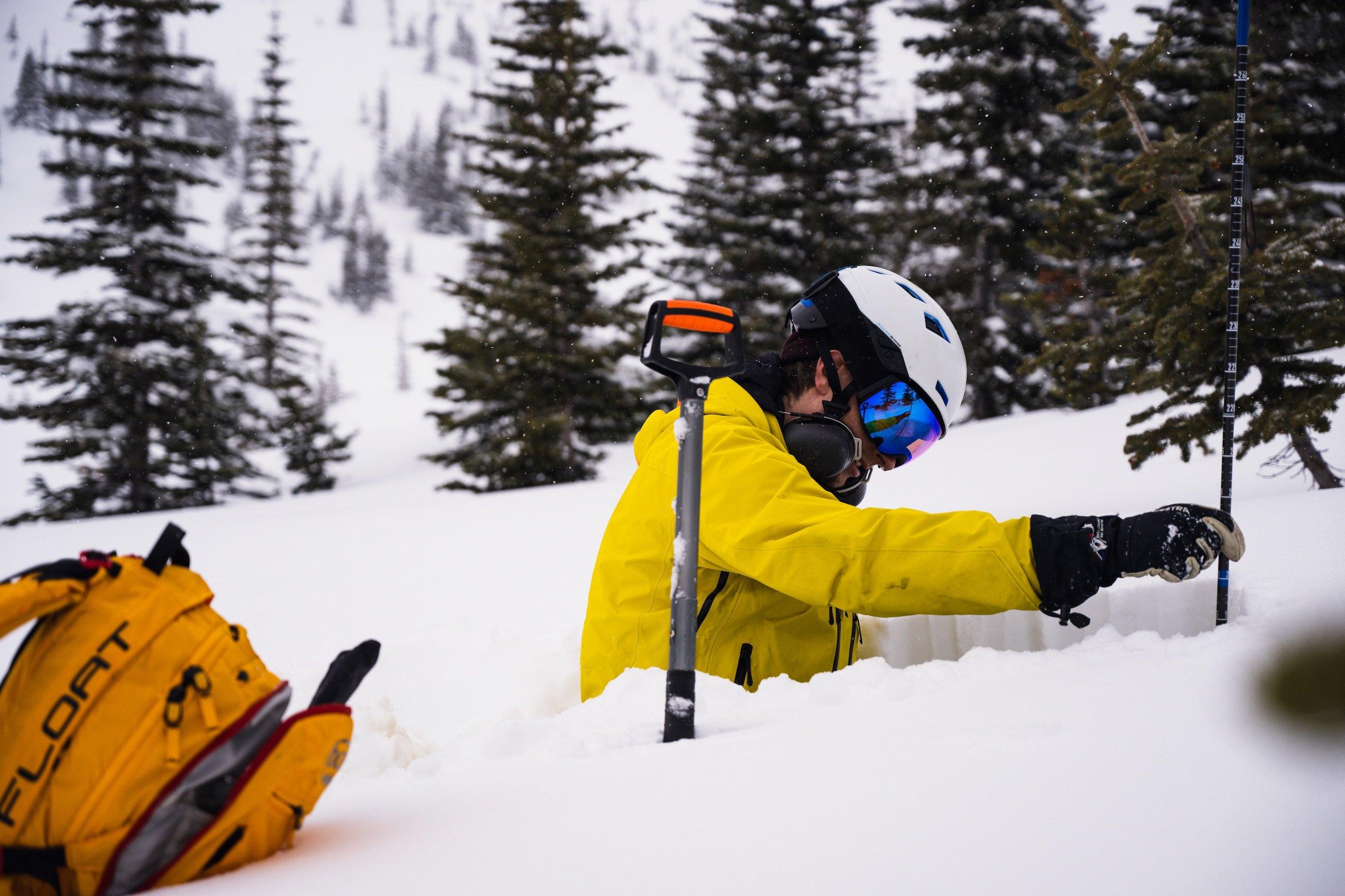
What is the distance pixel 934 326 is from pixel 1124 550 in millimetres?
1029

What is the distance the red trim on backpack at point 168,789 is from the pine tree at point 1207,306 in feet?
15.7

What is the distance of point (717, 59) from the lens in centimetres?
2108

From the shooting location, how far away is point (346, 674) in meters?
1.43

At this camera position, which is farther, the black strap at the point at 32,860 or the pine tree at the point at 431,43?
the pine tree at the point at 431,43

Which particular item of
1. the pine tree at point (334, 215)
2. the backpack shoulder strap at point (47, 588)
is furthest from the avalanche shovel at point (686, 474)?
the pine tree at point (334, 215)

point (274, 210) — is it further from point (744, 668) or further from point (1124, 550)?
point (1124, 550)

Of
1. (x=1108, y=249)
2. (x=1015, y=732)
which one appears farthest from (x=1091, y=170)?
(x=1015, y=732)

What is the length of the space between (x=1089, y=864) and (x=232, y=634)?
131cm

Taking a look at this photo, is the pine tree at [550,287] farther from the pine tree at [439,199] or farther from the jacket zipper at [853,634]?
the pine tree at [439,199]

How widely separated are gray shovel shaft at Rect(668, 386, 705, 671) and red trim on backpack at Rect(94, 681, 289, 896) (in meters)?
0.75

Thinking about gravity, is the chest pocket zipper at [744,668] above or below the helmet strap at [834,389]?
below

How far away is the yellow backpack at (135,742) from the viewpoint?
1114 mm

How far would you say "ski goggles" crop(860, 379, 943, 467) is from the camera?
8.14 feet

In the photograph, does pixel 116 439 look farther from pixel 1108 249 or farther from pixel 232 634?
pixel 1108 249
